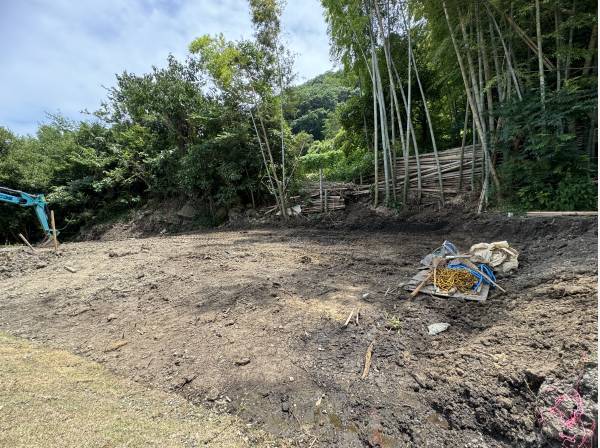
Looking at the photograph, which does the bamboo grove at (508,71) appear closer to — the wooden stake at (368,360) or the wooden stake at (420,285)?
the wooden stake at (420,285)

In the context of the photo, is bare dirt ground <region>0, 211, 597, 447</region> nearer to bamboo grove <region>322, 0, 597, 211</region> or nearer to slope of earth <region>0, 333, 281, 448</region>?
slope of earth <region>0, 333, 281, 448</region>

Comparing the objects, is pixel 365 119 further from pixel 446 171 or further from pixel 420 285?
pixel 420 285

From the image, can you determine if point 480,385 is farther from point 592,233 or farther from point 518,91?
point 518,91

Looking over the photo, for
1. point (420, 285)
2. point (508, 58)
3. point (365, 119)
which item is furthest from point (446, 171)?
point (420, 285)

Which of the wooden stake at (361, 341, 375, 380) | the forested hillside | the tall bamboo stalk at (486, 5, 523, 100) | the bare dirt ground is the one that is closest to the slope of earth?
the bare dirt ground

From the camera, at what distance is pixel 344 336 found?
226 centimetres

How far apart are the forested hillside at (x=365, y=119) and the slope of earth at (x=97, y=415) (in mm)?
5400

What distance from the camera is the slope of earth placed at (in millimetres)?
1411

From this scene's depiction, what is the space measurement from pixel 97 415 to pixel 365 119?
8.72 meters

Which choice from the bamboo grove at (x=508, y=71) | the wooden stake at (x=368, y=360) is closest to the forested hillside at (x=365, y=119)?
the bamboo grove at (x=508, y=71)

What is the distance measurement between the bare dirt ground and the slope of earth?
11 centimetres

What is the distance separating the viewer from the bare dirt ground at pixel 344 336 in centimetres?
154

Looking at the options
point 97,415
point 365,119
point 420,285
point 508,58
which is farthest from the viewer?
point 365,119

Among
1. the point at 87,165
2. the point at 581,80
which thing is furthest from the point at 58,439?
the point at 87,165
